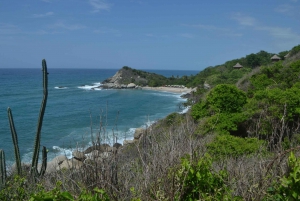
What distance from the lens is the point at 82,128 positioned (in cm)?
2773

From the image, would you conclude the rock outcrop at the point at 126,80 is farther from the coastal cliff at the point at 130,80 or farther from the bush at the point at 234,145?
the bush at the point at 234,145

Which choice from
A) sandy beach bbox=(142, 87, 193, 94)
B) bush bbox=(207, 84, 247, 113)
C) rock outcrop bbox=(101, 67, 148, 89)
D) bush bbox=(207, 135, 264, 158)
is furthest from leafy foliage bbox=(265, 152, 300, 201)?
rock outcrop bbox=(101, 67, 148, 89)

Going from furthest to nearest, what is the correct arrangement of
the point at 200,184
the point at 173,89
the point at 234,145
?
the point at 173,89 < the point at 234,145 < the point at 200,184

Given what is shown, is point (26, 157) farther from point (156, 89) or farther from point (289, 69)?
point (156, 89)

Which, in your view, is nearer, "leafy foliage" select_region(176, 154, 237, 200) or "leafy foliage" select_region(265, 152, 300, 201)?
"leafy foliage" select_region(265, 152, 300, 201)

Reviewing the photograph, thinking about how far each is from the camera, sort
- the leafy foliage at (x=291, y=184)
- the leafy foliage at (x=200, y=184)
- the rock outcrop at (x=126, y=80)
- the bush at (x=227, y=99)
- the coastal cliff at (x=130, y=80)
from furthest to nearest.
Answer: the coastal cliff at (x=130, y=80), the rock outcrop at (x=126, y=80), the bush at (x=227, y=99), the leafy foliage at (x=200, y=184), the leafy foliage at (x=291, y=184)

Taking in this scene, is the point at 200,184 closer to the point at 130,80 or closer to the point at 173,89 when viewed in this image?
the point at 173,89

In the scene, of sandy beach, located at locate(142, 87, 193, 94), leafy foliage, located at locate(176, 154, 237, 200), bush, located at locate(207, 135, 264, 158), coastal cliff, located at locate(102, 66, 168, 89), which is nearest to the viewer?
leafy foliage, located at locate(176, 154, 237, 200)

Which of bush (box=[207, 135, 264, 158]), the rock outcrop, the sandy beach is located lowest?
the sandy beach

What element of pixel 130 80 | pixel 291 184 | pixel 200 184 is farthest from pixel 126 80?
pixel 291 184

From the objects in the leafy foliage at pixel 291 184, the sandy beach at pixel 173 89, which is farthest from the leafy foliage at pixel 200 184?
the sandy beach at pixel 173 89

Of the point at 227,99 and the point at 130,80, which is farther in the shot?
the point at 130,80

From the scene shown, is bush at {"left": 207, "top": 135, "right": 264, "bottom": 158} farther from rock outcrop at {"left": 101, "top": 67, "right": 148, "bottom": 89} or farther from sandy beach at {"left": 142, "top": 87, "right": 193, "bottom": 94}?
rock outcrop at {"left": 101, "top": 67, "right": 148, "bottom": 89}

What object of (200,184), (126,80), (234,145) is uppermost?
(200,184)
